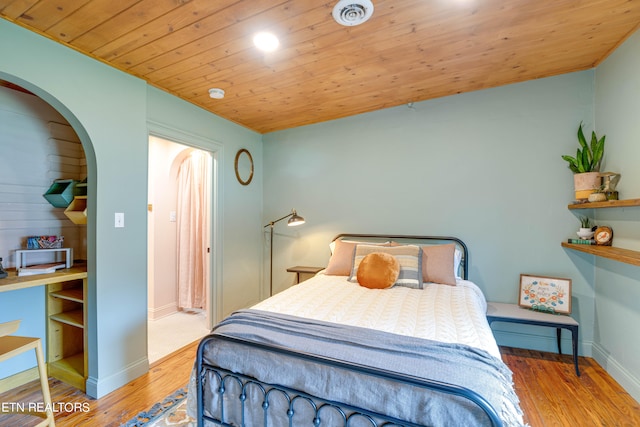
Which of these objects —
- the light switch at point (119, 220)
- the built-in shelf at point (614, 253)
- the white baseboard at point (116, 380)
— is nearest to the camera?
the built-in shelf at point (614, 253)

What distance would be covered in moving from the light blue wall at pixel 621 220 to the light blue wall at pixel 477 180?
0.48ft

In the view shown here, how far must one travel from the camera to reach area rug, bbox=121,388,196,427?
5.77 feet

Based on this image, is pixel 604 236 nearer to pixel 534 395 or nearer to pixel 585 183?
pixel 585 183

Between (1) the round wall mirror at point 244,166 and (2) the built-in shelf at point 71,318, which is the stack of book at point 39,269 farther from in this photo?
(1) the round wall mirror at point 244,166

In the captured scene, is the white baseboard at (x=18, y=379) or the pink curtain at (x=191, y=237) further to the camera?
the pink curtain at (x=191, y=237)

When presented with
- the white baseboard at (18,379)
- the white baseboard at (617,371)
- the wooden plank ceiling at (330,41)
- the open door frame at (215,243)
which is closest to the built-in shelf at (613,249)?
the white baseboard at (617,371)

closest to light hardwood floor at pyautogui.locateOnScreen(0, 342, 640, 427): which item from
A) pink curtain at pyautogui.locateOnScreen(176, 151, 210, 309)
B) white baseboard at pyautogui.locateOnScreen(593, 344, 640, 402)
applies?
white baseboard at pyautogui.locateOnScreen(593, 344, 640, 402)

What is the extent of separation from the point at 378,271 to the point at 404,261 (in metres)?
0.29

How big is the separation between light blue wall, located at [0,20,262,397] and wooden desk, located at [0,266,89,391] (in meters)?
0.10

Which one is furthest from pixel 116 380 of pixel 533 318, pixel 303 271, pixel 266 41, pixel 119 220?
pixel 533 318

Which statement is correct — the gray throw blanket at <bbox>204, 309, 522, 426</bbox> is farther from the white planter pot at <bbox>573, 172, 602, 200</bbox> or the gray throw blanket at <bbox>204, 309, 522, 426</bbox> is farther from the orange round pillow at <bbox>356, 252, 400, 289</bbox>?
the white planter pot at <bbox>573, 172, 602, 200</bbox>

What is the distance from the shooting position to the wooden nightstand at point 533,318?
2.22 m

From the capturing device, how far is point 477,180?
2.82m

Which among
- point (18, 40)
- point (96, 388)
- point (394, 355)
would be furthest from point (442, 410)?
point (18, 40)
